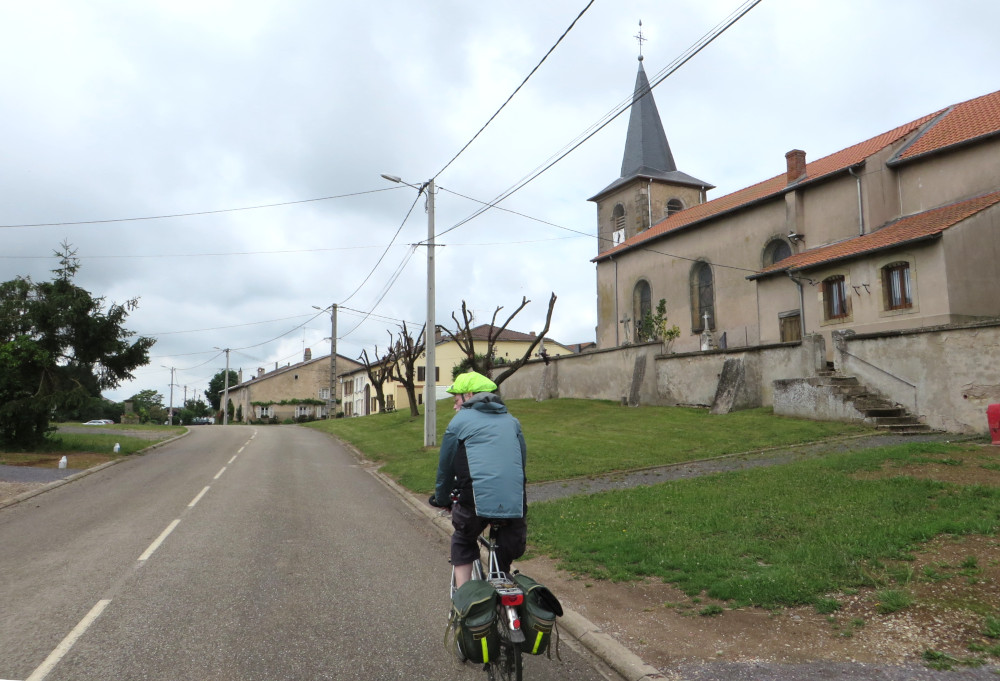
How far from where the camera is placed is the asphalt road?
466 centimetres

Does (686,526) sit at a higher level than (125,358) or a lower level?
lower

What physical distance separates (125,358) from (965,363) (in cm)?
2542

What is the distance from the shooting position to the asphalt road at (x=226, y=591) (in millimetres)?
4664

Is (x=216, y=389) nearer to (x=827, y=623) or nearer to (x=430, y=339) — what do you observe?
(x=430, y=339)

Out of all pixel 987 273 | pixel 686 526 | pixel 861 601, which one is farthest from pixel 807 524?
pixel 987 273

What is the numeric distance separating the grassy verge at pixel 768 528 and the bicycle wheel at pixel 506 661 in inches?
101

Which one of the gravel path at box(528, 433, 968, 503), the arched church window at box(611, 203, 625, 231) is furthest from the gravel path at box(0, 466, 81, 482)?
the arched church window at box(611, 203, 625, 231)

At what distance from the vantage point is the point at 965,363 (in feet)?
56.3

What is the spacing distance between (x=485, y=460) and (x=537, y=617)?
99cm

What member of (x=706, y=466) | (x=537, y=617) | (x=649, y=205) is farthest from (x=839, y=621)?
(x=649, y=205)

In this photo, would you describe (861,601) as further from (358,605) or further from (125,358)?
(125,358)

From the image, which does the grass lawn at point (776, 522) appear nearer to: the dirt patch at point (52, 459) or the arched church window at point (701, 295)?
the dirt patch at point (52, 459)

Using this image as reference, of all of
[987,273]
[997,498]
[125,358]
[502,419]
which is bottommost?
[997,498]

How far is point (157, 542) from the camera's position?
8.69 meters
